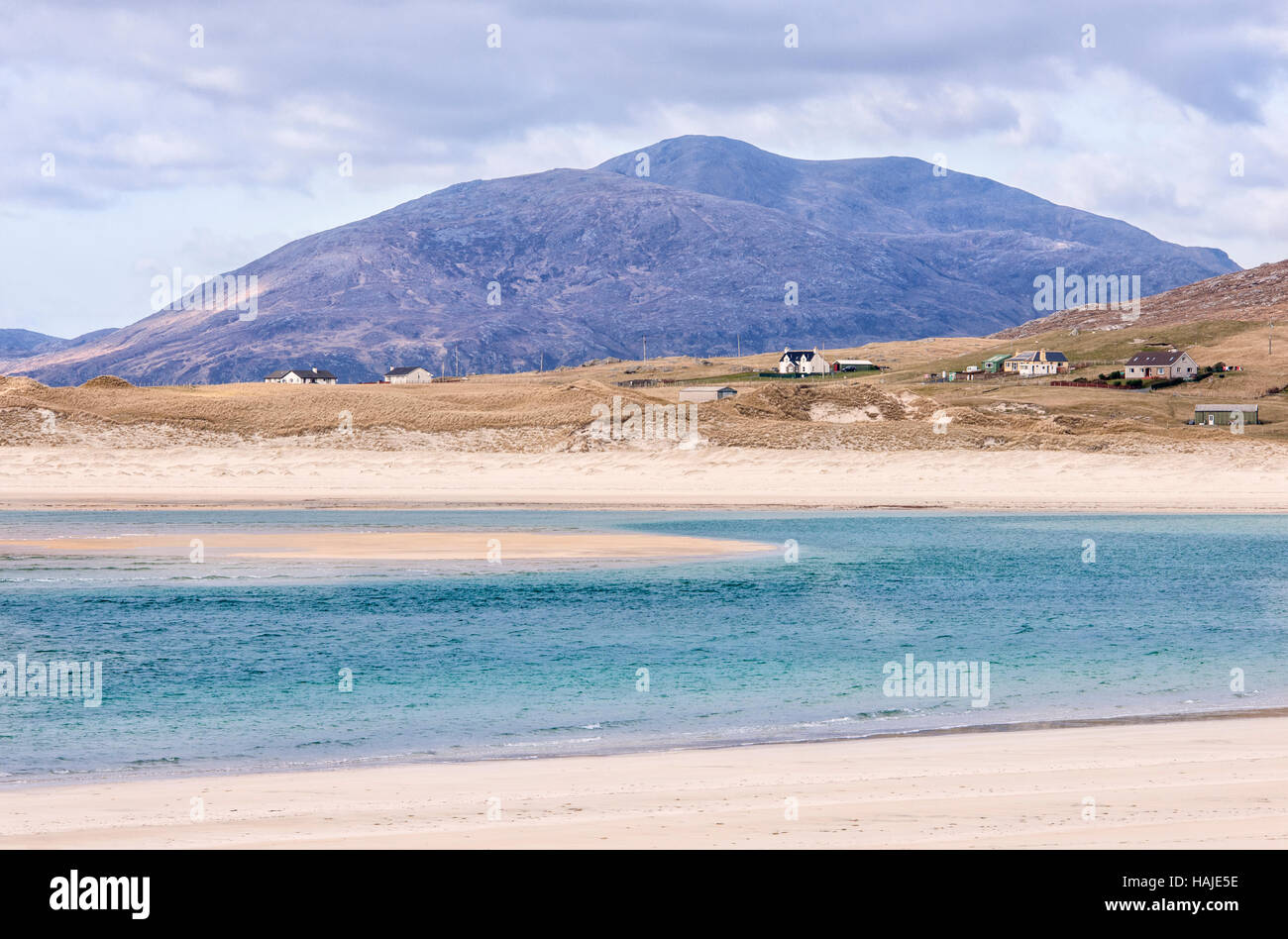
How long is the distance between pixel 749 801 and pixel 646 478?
50456mm

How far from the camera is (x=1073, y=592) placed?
3036cm

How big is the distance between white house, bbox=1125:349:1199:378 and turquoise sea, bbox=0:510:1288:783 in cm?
11139

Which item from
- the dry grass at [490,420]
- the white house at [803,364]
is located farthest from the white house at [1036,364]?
the dry grass at [490,420]

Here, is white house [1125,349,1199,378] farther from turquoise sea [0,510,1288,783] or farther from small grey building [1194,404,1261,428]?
turquoise sea [0,510,1288,783]

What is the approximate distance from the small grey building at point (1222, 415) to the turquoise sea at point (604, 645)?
66151 mm

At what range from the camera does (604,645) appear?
22.9 m

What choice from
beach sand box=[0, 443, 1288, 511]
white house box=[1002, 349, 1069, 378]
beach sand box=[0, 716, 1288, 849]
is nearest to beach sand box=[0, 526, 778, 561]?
beach sand box=[0, 443, 1288, 511]

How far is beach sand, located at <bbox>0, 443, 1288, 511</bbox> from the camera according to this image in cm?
5322

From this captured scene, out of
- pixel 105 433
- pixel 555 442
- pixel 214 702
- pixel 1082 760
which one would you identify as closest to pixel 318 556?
pixel 214 702

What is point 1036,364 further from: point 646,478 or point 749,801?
point 749,801

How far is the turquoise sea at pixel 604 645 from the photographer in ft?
52.3

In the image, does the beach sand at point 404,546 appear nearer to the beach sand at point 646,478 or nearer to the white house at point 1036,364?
the beach sand at point 646,478
